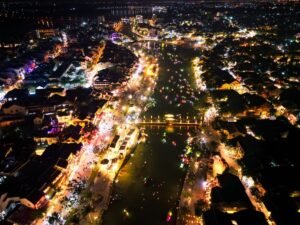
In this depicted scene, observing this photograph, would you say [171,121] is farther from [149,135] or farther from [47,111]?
[47,111]

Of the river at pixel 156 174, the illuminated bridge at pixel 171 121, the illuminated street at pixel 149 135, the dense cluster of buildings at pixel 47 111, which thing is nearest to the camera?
the illuminated street at pixel 149 135

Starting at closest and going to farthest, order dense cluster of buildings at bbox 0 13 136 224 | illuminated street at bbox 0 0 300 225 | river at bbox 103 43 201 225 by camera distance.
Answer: illuminated street at bbox 0 0 300 225
river at bbox 103 43 201 225
dense cluster of buildings at bbox 0 13 136 224

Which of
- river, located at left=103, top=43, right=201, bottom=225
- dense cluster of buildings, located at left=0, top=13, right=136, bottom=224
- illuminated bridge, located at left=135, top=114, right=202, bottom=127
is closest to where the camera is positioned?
river, located at left=103, top=43, right=201, bottom=225

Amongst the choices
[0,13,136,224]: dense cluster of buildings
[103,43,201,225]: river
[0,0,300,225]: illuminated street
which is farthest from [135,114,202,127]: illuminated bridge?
[0,13,136,224]: dense cluster of buildings

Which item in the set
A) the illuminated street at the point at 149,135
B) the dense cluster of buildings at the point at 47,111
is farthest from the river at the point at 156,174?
the dense cluster of buildings at the point at 47,111

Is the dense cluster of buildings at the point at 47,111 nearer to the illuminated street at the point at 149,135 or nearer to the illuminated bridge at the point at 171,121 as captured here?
Answer: the illuminated street at the point at 149,135

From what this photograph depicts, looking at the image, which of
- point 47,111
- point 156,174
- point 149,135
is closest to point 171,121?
point 149,135

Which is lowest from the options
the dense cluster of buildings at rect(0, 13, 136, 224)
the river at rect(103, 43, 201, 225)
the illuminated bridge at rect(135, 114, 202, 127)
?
the river at rect(103, 43, 201, 225)

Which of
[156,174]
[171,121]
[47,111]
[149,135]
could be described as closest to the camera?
[156,174]

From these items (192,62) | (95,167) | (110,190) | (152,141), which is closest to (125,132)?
(152,141)

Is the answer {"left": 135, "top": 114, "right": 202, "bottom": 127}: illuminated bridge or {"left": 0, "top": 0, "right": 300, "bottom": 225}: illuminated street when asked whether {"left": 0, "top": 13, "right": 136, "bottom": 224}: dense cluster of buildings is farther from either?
{"left": 135, "top": 114, "right": 202, "bottom": 127}: illuminated bridge
